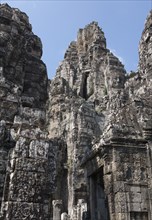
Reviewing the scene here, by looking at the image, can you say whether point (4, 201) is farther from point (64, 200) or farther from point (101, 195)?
point (64, 200)

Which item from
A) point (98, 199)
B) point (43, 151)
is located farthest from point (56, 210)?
point (43, 151)

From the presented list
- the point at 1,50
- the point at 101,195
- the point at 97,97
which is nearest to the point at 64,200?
the point at 101,195

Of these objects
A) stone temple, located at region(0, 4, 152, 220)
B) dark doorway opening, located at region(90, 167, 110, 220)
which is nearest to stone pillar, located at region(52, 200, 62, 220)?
stone temple, located at region(0, 4, 152, 220)

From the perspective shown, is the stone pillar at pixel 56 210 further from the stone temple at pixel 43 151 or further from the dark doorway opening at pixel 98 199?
the dark doorway opening at pixel 98 199

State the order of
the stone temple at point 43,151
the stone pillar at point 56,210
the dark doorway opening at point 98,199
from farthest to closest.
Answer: the stone pillar at point 56,210
the dark doorway opening at point 98,199
the stone temple at point 43,151

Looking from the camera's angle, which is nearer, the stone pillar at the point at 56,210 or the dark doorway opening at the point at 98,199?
the dark doorway opening at the point at 98,199

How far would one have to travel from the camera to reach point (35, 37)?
10.4 m

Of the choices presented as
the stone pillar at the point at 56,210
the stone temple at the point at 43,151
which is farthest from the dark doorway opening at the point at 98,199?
the stone pillar at the point at 56,210

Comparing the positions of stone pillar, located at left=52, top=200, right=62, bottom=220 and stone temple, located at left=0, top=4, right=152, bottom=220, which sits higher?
stone temple, located at left=0, top=4, right=152, bottom=220

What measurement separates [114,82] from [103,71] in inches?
179

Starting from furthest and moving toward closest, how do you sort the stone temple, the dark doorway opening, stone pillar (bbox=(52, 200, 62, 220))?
1. stone pillar (bbox=(52, 200, 62, 220))
2. the dark doorway opening
3. the stone temple

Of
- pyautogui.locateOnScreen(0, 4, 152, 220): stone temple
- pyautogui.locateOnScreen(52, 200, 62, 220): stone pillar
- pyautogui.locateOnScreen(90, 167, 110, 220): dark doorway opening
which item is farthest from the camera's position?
pyautogui.locateOnScreen(52, 200, 62, 220): stone pillar

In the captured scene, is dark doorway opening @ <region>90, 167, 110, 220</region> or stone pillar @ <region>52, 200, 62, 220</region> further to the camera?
stone pillar @ <region>52, 200, 62, 220</region>

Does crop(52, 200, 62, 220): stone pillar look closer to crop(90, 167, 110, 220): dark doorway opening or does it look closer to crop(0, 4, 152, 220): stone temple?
crop(0, 4, 152, 220): stone temple
